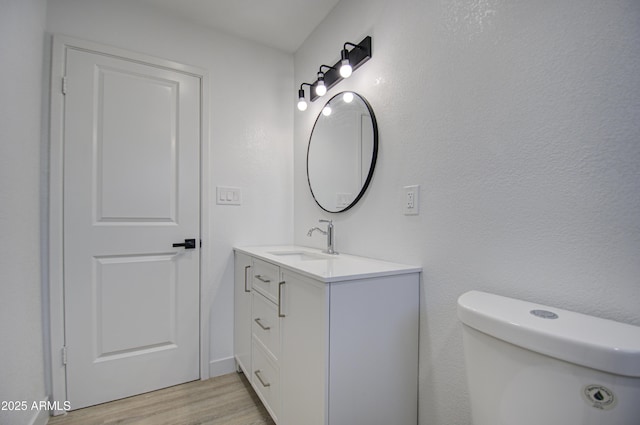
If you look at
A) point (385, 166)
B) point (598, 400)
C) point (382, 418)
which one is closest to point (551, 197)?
point (598, 400)

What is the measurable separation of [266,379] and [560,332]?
1.29 metres

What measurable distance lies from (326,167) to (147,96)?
3.95 ft

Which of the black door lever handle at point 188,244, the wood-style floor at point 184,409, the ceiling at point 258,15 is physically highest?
the ceiling at point 258,15

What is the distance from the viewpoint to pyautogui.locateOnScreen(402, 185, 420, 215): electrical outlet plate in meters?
1.21

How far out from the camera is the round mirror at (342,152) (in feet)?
4.88

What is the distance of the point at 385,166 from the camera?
1.38m

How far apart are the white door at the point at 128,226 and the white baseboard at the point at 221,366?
0.10 metres

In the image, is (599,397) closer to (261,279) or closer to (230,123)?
(261,279)

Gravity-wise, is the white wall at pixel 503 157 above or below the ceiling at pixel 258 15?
below

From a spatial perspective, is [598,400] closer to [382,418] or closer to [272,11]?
[382,418]

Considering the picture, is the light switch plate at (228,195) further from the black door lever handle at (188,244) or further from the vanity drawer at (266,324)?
the vanity drawer at (266,324)

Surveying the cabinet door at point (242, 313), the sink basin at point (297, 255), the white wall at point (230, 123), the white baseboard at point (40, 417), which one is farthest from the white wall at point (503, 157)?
the white baseboard at point (40, 417)

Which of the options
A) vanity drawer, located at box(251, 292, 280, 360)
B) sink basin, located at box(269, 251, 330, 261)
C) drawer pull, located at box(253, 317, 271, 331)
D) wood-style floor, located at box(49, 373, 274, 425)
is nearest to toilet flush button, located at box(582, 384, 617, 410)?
vanity drawer, located at box(251, 292, 280, 360)

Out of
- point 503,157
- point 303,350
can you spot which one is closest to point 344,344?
point 303,350
